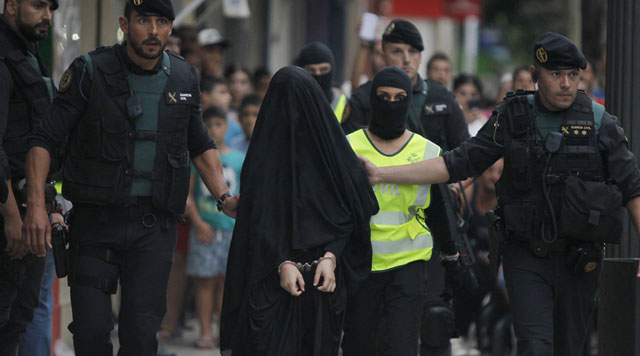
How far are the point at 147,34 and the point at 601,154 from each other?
2397 millimetres

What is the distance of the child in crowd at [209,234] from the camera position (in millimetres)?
9969

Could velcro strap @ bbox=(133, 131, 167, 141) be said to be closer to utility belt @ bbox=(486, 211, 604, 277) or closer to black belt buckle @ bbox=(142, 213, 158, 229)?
black belt buckle @ bbox=(142, 213, 158, 229)

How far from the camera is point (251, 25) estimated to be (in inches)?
806

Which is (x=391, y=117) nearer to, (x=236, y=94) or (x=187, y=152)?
(x=187, y=152)

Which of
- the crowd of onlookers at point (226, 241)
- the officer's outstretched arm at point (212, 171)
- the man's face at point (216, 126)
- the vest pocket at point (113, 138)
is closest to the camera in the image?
the vest pocket at point (113, 138)

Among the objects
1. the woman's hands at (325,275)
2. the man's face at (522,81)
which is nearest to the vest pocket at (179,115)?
the woman's hands at (325,275)

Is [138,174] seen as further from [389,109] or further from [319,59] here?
[319,59]

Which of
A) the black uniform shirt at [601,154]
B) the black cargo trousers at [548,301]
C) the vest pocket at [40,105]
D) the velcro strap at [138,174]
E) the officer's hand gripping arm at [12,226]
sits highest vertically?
the vest pocket at [40,105]

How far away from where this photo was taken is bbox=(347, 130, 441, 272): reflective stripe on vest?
6328mm

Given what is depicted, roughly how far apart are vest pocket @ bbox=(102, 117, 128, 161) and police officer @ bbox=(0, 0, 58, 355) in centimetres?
54

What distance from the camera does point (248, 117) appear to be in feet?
35.0

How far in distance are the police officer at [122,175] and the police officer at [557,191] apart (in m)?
1.10

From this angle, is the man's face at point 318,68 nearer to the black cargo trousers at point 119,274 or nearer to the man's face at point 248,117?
the man's face at point 248,117

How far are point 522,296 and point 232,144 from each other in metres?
4.88
